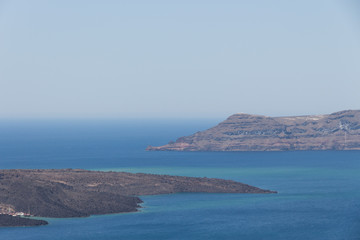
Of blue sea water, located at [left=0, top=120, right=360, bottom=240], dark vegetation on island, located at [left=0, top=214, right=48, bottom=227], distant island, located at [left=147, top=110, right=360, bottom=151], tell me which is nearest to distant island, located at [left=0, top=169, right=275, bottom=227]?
dark vegetation on island, located at [left=0, top=214, right=48, bottom=227]

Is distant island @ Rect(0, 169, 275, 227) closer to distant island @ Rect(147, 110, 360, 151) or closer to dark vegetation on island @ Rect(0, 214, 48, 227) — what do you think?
dark vegetation on island @ Rect(0, 214, 48, 227)

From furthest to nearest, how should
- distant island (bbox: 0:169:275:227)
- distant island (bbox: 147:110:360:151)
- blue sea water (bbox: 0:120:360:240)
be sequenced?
distant island (bbox: 147:110:360:151) → distant island (bbox: 0:169:275:227) → blue sea water (bbox: 0:120:360:240)

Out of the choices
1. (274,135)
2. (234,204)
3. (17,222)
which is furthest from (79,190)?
(274,135)

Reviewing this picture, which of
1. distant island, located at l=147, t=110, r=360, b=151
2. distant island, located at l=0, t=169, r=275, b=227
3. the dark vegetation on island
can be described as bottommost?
the dark vegetation on island

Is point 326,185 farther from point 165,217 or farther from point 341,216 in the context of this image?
point 165,217

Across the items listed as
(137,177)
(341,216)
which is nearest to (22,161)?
(137,177)
